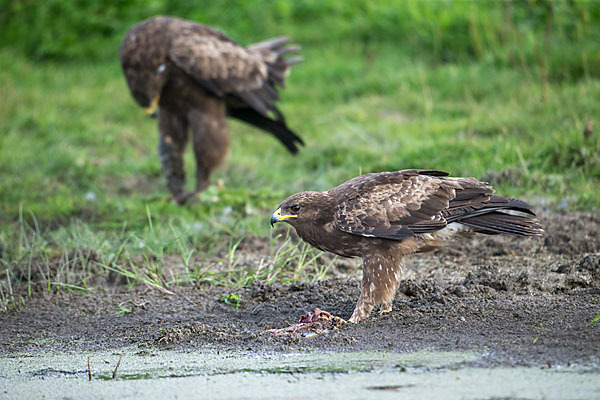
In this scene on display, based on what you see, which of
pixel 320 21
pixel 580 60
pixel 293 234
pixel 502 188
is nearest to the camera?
pixel 293 234

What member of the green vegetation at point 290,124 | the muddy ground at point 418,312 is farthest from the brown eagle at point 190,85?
the muddy ground at point 418,312

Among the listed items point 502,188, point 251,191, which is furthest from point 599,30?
point 251,191

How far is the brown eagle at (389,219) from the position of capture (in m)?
4.27

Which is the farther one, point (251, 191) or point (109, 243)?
point (251, 191)

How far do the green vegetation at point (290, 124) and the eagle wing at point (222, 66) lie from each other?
922mm

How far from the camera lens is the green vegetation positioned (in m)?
5.81

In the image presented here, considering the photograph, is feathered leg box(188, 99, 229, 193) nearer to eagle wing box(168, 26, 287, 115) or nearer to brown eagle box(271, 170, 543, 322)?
eagle wing box(168, 26, 287, 115)

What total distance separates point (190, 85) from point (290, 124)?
2.51 m

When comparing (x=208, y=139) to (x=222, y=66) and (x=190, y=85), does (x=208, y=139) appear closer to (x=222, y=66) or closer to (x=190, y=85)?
(x=190, y=85)

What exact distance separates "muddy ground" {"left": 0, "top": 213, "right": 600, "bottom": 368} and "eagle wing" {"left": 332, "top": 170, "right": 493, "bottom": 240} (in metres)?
0.46

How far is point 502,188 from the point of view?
6.60 m

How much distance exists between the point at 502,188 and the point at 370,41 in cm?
635

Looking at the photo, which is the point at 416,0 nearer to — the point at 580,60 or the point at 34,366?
the point at 580,60

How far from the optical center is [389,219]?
4.32m
